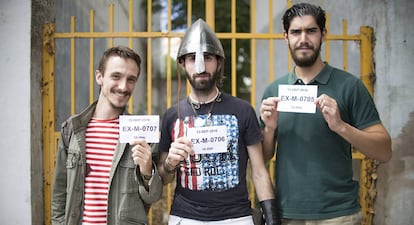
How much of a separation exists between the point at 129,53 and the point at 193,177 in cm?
81

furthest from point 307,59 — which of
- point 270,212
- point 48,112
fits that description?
point 48,112

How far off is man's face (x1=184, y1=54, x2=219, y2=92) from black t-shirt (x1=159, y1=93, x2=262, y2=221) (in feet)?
0.37

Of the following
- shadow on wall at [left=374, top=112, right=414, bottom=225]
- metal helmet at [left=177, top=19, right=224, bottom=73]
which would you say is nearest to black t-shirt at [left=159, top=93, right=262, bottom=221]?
metal helmet at [left=177, top=19, right=224, bottom=73]

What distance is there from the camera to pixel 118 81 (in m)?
2.19

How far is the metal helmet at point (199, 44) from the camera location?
7.24 ft

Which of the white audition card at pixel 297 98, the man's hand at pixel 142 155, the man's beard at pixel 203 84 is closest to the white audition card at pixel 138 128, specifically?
the man's hand at pixel 142 155

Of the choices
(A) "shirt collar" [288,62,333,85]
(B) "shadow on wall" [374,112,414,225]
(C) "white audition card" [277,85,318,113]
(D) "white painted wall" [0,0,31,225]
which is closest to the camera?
(C) "white audition card" [277,85,318,113]

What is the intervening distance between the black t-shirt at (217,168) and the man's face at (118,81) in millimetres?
306

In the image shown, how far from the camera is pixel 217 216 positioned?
82.4 inches

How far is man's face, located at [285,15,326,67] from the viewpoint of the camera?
6.98 feet

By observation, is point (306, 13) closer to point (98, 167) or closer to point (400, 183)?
point (98, 167)

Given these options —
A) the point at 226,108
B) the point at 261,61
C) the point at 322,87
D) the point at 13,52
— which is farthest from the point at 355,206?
the point at 261,61

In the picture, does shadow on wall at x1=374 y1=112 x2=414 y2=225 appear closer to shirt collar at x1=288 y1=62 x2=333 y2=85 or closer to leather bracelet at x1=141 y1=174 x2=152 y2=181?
shirt collar at x1=288 y1=62 x2=333 y2=85

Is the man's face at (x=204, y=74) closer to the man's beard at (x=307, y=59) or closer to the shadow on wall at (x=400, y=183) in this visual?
the man's beard at (x=307, y=59)
